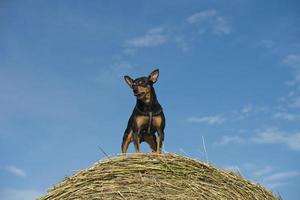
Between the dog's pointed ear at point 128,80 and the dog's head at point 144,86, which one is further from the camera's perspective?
the dog's pointed ear at point 128,80

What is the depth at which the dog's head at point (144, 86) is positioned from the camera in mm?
11328

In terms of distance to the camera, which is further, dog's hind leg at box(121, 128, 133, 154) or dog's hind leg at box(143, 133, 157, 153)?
dog's hind leg at box(121, 128, 133, 154)

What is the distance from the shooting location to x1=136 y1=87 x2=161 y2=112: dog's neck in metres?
11.4

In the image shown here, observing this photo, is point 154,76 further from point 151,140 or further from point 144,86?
point 151,140

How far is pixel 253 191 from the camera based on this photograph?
8312 mm

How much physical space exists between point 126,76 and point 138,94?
56cm

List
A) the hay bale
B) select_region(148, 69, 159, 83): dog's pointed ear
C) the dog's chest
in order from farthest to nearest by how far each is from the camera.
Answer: select_region(148, 69, 159, 83): dog's pointed ear < the dog's chest < the hay bale

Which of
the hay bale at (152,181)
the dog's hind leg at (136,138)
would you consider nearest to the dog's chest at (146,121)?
the dog's hind leg at (136,138)

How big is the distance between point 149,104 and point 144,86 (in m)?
0.32

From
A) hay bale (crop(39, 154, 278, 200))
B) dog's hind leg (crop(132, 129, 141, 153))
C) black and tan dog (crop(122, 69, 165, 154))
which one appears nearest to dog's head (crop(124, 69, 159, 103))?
black and tan dog (crop(122, 69, 165, 154))

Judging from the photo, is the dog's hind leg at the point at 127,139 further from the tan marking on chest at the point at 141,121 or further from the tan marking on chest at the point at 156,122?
the tan marking on chest at the point at 156,122

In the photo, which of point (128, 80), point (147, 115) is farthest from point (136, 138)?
point (128, 80)

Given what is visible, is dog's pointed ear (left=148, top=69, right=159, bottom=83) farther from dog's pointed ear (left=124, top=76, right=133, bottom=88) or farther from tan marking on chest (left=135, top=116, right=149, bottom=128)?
tan marking on chest (left=135, top=116, right=149, bottom=128)

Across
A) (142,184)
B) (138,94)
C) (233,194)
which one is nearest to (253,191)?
(233,194)
